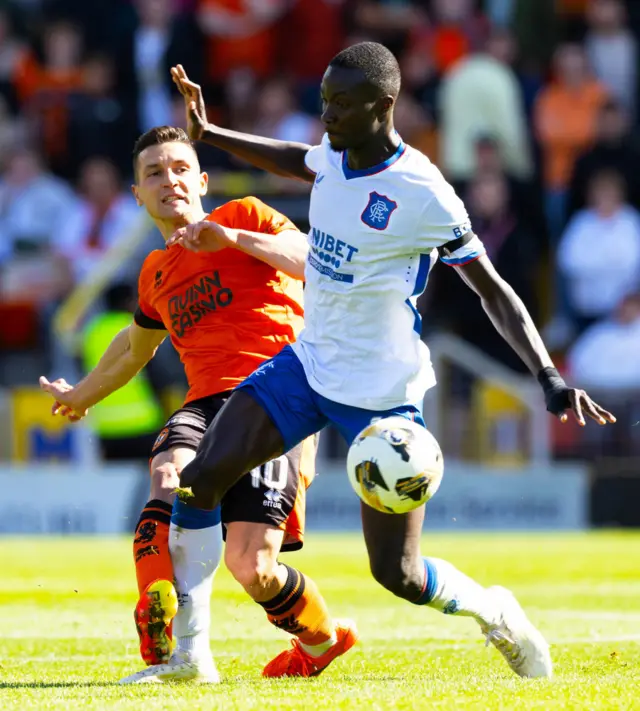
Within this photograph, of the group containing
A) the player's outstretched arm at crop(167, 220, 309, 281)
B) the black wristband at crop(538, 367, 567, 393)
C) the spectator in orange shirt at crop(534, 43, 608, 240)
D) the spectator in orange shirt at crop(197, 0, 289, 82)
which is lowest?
the black wristband at crop(538, 367, 567, 393)

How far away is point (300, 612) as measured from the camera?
6918 mm

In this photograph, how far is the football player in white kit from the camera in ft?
20.4

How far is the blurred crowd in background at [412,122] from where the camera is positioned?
17359mm

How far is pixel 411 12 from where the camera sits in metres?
19.9

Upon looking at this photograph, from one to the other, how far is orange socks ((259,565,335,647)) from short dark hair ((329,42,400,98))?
213cm

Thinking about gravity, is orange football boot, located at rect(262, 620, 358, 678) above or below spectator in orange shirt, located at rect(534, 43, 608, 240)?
below

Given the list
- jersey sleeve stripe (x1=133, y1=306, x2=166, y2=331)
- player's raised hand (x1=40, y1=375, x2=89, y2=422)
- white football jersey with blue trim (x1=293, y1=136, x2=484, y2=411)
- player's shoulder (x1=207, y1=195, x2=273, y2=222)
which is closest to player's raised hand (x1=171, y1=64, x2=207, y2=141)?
player's shoulder (x1=207, y1=195, x2=273, y2=222)

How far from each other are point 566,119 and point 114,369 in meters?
12.3

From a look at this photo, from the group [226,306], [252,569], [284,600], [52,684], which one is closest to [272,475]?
[252,569]

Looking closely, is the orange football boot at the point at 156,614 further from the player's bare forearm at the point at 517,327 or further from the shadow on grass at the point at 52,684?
the player's bare forearm at the point at 517,327

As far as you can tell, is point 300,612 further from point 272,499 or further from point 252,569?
point 272,499

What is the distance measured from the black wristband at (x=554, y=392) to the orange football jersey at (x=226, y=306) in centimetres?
144

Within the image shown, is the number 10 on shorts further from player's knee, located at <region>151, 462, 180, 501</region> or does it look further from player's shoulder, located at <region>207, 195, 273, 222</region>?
player's shoulder, located at <region>207, 195, 273, 222</region>

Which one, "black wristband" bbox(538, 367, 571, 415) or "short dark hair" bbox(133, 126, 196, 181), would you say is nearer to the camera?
"black wristband" bbox(538, 367, 571, 415)
